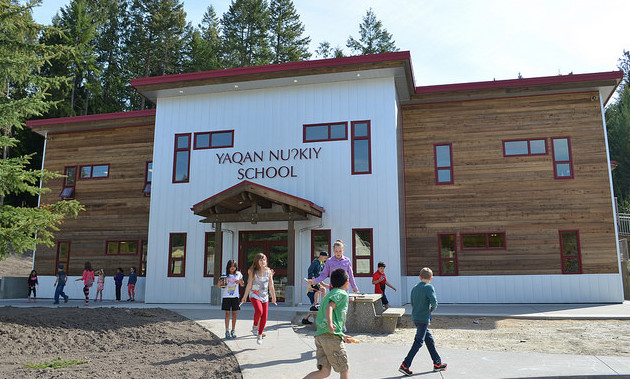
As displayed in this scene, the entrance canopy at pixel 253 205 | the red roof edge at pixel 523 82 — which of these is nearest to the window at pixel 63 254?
the entrance canopy at pixel 253 205

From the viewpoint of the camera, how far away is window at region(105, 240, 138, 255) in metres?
19.5

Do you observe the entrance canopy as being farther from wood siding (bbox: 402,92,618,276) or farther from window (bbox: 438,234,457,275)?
window (bbox: 438,234,457,275)

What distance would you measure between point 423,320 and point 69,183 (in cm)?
1897

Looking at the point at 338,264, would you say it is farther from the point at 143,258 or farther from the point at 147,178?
the point at 147,178

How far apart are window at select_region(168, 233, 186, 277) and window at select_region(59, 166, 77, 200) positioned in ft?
20.6

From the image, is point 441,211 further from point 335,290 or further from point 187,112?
point 335,290

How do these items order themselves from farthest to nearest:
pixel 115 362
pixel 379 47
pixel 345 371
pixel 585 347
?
pixel 379 47
pixel 585 347
pixel 115 362
pixel 345 371

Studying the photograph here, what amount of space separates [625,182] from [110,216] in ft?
141

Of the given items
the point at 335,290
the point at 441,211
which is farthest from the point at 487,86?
the point at 335,290

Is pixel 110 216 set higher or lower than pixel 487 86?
lower

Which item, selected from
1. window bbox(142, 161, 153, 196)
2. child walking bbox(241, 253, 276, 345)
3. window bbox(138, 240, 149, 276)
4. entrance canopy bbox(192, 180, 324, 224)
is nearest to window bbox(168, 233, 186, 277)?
entrance canopy bbox(192, 180, 324, 224)

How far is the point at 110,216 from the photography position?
20.0 m

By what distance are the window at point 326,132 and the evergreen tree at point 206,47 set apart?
23.8 m

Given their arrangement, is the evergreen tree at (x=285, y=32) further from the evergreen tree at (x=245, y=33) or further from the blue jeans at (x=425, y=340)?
the blue jeans at (x=425, y=340)
